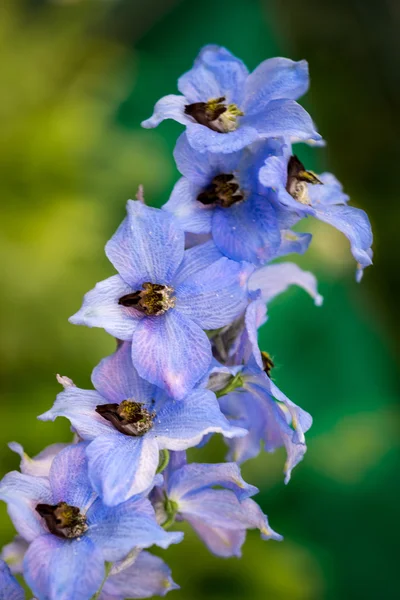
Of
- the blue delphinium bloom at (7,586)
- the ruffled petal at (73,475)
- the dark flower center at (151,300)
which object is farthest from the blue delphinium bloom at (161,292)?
the blue delphinium bloom at (7,586)

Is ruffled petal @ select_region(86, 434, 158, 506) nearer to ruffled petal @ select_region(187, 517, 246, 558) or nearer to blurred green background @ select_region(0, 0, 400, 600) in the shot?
ruffled petal @ select_region(187, 517, 246, 558)

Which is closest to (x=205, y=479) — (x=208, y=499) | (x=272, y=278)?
(x=208, y=499)

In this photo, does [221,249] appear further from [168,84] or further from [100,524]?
[168,84]

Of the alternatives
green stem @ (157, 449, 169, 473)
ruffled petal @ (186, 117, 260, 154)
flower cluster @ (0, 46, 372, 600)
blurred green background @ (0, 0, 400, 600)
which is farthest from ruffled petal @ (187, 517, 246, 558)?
blurred green background @ (0, 0, 400, 600)

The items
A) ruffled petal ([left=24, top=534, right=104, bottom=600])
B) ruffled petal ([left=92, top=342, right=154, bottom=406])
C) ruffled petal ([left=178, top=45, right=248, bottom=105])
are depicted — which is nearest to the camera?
ruffled petal ([left=24, top=534, right=104, bottom=600])

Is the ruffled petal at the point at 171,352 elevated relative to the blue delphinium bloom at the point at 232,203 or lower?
lower

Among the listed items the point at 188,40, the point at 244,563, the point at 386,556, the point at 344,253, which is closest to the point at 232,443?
the point at 244,563

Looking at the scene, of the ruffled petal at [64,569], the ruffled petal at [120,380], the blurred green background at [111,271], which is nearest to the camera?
the ruffled petal at [64,569]

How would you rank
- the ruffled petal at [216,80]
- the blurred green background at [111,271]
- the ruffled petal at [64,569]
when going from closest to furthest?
the ruffled petal at [64,569] → the ruffled petal at [216,80] → the blurred green background at [111,271]

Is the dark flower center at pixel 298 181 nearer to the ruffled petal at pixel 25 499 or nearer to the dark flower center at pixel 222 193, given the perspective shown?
the dark flower center at pixel 222 193
